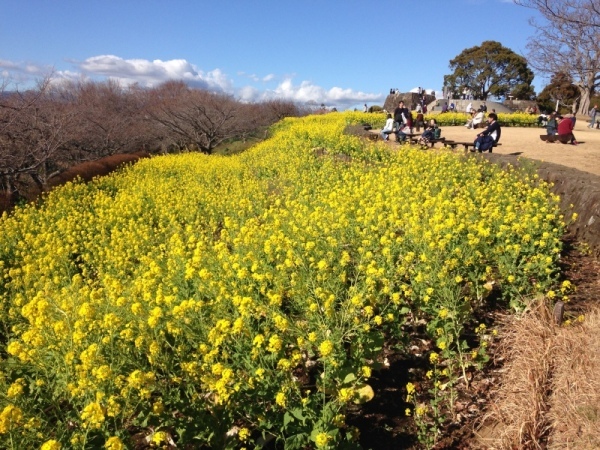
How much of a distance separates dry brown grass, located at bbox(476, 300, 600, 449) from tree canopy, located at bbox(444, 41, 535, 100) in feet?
187

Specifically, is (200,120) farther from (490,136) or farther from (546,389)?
(546,389)

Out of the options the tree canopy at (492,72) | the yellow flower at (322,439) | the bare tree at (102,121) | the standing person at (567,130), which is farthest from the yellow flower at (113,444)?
the tree canopy at (492,72)

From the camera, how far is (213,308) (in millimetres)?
3330

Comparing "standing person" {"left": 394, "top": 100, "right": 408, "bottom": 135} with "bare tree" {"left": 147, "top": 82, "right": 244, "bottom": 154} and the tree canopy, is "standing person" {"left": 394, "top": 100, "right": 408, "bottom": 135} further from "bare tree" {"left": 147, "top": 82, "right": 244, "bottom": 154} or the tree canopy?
the tree canopy

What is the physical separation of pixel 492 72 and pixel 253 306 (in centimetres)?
6062

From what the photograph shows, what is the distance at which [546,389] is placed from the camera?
2951 millimetres

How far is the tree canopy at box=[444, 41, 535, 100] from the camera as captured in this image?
2026 inches

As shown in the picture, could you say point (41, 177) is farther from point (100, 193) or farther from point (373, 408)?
point (373, 408)

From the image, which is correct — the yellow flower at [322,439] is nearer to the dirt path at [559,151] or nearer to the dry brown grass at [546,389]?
the dry brown grass at [546,389]

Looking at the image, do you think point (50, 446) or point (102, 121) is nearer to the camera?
point (50, 446)

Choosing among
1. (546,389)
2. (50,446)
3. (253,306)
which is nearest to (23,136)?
(253,306)

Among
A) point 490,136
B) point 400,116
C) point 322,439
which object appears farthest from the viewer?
point 400,116

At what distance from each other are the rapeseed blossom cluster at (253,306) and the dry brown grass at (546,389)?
545mm

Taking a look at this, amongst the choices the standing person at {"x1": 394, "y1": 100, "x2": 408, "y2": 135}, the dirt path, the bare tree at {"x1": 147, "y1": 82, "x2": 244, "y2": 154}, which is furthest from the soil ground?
the bare tree at {"x1": 147, "y1": 82, "x2": 244, "y2": 154}
